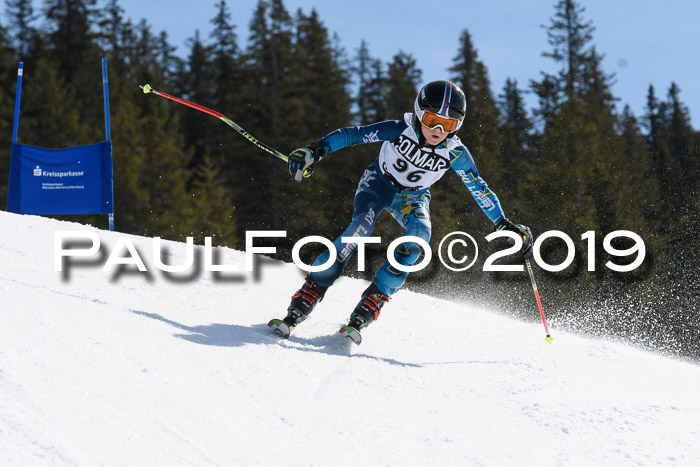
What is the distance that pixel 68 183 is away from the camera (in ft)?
30.8

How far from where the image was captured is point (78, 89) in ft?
113

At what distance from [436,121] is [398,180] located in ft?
1.92

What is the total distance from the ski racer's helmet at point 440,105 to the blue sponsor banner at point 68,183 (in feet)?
20.6

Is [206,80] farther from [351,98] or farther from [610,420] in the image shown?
[610,420]

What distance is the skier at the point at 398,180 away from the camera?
4422 millimetres

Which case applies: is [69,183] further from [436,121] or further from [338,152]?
[338,152]

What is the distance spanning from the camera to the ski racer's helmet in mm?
4480

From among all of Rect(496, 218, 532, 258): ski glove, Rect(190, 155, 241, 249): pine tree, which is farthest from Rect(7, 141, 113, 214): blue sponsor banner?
Rect(190, 155, 241, 249): pine tree

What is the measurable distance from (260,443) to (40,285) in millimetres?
2325

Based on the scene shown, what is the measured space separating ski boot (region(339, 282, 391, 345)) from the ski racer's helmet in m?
1.29

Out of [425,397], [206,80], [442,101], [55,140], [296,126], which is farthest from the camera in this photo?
[206,80]

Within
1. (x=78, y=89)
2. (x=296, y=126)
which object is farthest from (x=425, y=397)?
(x=78, y=89)

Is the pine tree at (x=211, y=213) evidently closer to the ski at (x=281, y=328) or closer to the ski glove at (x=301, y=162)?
the ski glove at (x=301, y=162)

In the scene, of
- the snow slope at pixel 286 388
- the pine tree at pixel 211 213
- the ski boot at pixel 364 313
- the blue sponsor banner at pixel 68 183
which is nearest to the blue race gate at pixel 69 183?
the blue sponsor banner at pixel 68 183
